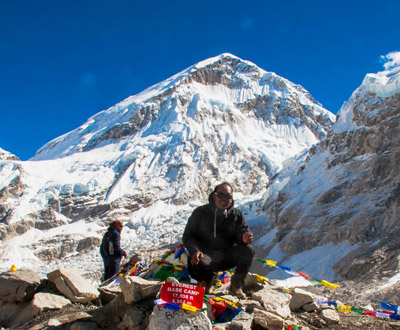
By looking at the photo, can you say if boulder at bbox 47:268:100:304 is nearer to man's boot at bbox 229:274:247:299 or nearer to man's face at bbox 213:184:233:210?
man's boot at bbox 229:274:247:299

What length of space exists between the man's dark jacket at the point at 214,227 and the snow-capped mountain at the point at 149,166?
214 feet

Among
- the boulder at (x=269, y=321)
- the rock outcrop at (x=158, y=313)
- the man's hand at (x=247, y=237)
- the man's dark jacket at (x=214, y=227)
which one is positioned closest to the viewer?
the rock outcrop at (x=158, y=313)

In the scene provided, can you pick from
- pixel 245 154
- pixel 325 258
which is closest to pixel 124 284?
pixel 325 258

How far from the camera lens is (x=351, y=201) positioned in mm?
45406

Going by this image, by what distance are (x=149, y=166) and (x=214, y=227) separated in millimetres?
103596

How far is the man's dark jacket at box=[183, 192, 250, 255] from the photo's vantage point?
4.87 metres

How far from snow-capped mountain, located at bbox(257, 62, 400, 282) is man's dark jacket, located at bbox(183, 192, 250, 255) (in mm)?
22922

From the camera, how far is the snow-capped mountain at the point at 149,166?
87.9 metres

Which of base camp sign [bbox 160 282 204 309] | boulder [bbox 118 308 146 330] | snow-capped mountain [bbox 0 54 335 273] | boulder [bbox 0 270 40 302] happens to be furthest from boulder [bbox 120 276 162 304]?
snow-capped mountain [bbox 0 54 335 273]

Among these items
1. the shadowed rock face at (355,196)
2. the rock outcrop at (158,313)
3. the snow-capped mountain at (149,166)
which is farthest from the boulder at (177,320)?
the snow-capped mountain at (149,166)

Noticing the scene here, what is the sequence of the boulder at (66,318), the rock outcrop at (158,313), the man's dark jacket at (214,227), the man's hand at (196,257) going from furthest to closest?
the man's dark jacket at (214,227), the man's hand at (196,257), the boulder at (66,318), the rock outcrop at (158,313)

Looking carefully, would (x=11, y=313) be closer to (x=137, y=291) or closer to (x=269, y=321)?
(x=137, y=291)

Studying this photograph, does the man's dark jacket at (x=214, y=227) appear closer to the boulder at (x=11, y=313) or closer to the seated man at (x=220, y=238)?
the seated man at (x=220, y=238)

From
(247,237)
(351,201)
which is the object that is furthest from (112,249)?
(351,201)
